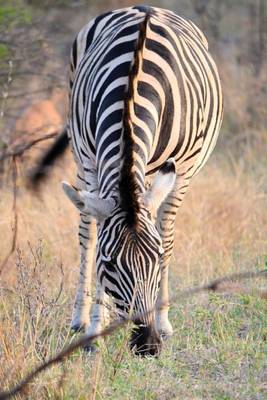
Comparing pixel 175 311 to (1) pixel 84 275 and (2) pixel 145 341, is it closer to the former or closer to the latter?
(1) pixel 84 275

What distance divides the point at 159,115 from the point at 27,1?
6290 mm

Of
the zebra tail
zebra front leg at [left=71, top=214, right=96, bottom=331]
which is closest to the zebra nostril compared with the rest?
zebra front leg at [left=71, top=214, right=96, bottom=331]

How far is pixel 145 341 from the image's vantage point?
4086 mm

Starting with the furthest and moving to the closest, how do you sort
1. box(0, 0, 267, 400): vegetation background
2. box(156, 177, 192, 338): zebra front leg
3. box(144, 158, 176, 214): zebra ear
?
box(156, 177, 192, 338): zebra front leg
box(144, 158, 176, 214): zebra ear
box(0, 0, 267, 400): vegetation background

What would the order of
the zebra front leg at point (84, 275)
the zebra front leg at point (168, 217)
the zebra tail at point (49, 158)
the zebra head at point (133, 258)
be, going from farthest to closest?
the zebra tail at point (49, 158) → the zebra front leg at point (84, 275) → the zebra front leg at point (168, 217) → the zebra head at point (133, 258)

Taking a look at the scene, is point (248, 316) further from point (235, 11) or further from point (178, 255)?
point (235, 11)

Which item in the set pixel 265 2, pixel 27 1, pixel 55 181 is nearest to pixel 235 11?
pixel 265 2

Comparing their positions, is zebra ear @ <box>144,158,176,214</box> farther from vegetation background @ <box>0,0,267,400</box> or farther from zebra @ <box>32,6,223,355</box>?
vegetation background @ <box>0,0,267,400</box>

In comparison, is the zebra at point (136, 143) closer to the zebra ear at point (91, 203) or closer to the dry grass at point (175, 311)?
the zebra ear at point (91, 203)

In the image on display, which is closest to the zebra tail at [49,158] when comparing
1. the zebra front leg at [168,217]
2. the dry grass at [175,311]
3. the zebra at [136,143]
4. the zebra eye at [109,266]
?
the dry grass at [175,311]

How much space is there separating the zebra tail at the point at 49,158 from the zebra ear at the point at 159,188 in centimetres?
272

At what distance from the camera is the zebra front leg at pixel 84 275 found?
19.2 ft

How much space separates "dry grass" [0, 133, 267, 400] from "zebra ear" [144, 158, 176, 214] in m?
0.54

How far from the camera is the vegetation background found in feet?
13.7
